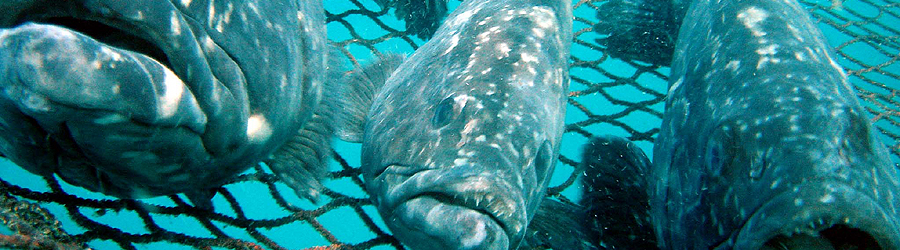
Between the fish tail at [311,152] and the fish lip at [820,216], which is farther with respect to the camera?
the fish tail at [311,152]

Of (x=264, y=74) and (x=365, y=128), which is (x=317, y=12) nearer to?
(x=365, y=128)

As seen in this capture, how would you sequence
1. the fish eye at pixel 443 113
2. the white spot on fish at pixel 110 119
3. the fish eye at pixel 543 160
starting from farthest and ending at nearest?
the fish eye at pixel 543 160 < the fish eye at pixel 443 113 < the white spot on fish at pixel 110 119

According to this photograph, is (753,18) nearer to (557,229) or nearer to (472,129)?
(557,229)

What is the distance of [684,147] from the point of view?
120 inches

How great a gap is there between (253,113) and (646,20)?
497 centimetres

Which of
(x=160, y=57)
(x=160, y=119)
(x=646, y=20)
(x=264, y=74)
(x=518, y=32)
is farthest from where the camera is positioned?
(x=646, y=20)

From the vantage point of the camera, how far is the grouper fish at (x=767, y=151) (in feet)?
6.84

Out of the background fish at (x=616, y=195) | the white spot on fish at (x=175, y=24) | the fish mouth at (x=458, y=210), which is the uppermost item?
the white spot on fish at (x=175, y=24)

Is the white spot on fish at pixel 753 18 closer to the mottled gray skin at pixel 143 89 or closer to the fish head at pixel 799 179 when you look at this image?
the fish head at pixel 799 179

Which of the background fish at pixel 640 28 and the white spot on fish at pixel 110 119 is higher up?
the white spot on fish at pixel 110 119

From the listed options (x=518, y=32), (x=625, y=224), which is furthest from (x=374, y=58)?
(x=625, y=224)

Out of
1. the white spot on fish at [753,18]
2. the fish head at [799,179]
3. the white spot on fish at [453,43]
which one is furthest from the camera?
the white spot on fish at [753,18]

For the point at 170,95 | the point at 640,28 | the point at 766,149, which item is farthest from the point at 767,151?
the point at 640,28

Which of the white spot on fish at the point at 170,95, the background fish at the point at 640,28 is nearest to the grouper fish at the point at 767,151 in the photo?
the background fish at the point at 640,28
